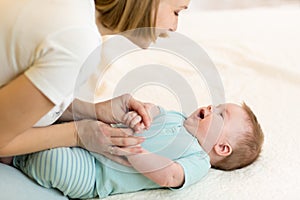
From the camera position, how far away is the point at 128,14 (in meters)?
1.00

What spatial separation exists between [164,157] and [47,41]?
1.30 feet

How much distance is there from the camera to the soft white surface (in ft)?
3.60

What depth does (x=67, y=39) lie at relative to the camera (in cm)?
82

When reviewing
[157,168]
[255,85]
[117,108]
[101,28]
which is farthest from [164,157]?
[255,85]

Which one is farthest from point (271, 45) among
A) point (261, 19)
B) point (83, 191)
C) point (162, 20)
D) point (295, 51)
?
point (83, 191)

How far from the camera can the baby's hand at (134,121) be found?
1.09 m

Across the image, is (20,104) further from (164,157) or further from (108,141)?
(164,157)

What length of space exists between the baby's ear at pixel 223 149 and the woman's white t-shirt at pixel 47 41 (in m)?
0.45

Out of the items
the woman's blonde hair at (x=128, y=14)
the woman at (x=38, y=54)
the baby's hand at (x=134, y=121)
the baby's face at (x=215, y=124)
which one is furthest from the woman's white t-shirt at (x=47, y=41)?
the baby's face at (x=215, y=124)

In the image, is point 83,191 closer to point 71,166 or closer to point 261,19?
point 71,166

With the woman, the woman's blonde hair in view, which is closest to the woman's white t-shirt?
the woman

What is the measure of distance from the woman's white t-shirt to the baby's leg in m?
0.21

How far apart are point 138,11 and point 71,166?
1.17ft

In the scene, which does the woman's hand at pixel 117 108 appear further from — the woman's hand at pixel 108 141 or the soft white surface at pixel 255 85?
the soft white surface at pixel 255 85
